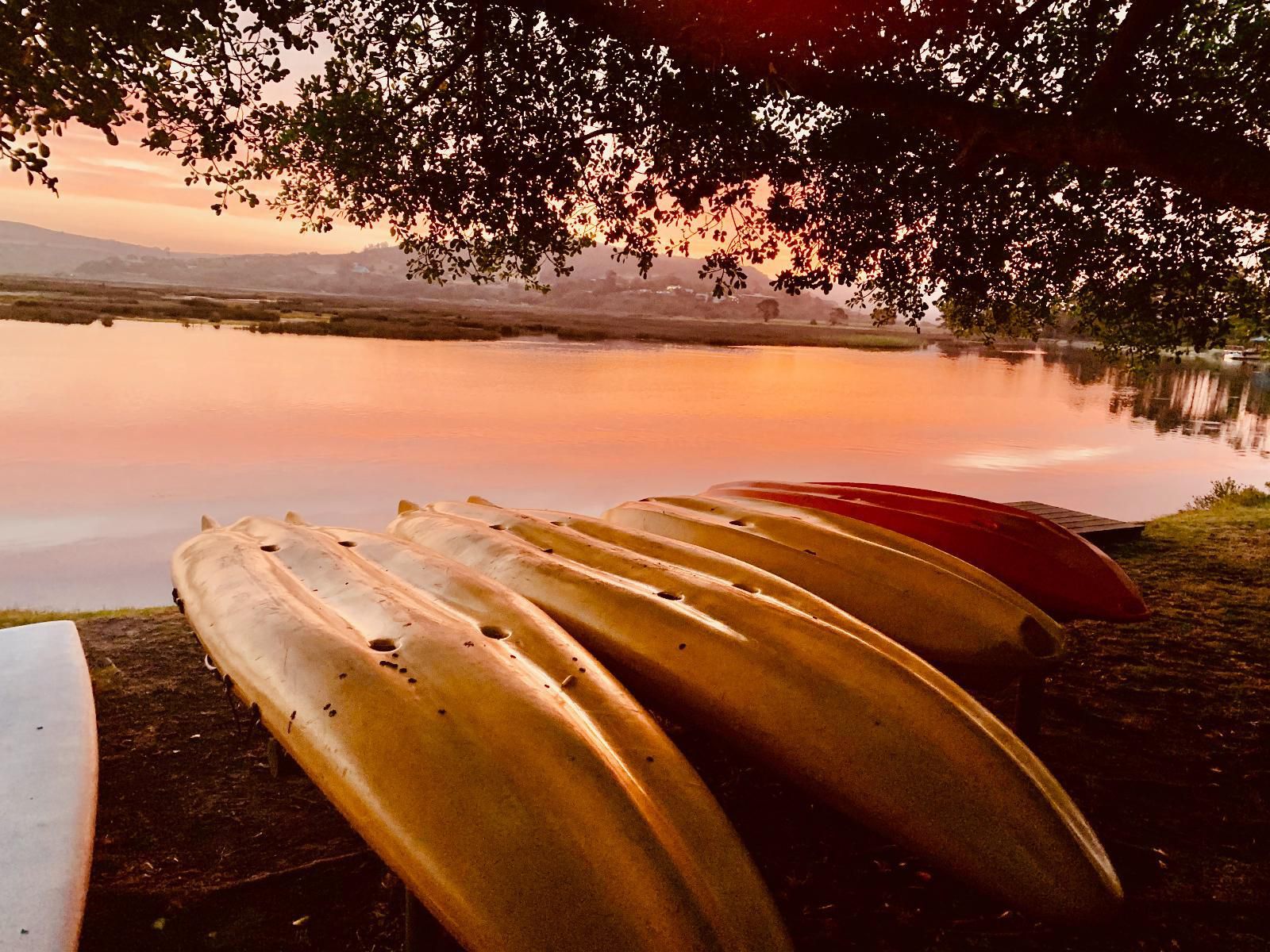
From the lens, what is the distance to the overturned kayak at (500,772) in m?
1.42

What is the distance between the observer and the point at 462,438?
2062 cm

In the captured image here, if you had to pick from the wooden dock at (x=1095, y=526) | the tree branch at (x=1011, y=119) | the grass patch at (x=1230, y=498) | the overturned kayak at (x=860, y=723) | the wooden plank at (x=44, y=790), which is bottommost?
the grass patch at (x=1230, y=498)

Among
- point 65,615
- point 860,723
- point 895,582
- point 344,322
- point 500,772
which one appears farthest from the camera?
point 344,322

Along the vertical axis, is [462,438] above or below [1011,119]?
below

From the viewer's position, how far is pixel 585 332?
205 ft

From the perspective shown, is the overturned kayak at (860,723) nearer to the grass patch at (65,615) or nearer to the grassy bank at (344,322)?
the grass patch at (65,615)

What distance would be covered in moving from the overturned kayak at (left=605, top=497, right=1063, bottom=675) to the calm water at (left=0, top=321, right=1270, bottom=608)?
8.16 m

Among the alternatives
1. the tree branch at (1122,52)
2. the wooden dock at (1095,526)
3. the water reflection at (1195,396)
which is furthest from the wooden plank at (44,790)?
the water reflection at (1195,396)

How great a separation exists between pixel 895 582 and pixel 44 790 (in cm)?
303

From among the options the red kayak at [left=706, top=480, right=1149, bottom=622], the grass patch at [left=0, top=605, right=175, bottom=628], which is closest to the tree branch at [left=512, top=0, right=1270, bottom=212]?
the red kayak at [left=706, top=480, right=1149, bottom=622]

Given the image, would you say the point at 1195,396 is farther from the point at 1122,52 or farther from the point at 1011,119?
the point at 1011,119

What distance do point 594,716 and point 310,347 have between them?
42842mm

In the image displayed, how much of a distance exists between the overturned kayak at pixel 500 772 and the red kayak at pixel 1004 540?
7.77ft

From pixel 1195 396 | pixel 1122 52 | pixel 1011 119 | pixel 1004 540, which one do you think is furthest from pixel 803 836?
pixel 1195 396
